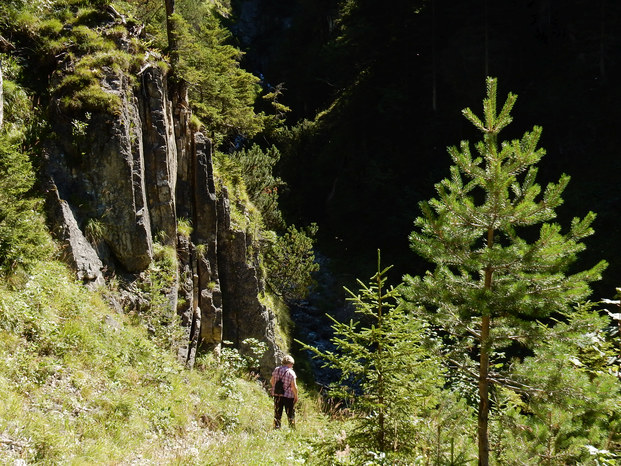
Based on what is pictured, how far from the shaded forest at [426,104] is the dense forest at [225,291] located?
1.13 m

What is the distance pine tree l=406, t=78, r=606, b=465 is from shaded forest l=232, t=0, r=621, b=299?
2088cm

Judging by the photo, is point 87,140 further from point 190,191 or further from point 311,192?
point 311,192

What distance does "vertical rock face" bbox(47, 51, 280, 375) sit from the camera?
8.50 meters

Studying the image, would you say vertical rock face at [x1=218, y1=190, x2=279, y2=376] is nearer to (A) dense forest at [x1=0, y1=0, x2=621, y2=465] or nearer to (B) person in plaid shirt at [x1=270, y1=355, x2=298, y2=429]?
(A) dense forest at [x1=0, y1=0, x2=621, y2=465]

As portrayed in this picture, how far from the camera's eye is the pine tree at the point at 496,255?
154 inches

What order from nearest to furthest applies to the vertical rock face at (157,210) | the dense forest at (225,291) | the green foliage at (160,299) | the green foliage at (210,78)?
1. the dense forest at (225,291)
2. the vertical rock face at (157,210)
3. the green foliage at (160,299)
4. the green foliage at (210,78)

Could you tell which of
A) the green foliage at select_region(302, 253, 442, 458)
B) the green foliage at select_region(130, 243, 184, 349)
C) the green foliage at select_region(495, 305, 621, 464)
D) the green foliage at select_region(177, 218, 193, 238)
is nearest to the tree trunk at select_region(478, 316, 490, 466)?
the green foliage at select_region(495, 305, 621, 464)

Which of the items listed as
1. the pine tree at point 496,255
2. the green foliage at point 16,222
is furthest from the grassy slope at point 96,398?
the pine tree at point 496,255

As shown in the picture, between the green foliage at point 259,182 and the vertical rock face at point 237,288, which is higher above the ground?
the green foliage at point 259,182

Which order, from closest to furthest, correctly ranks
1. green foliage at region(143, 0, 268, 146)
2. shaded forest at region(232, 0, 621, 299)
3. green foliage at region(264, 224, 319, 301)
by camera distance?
green foliage at region(143, 0, 268, 146), green foliage at region(264, 224, 319, 301), shaded forest at region(232, 0, 621, 299)

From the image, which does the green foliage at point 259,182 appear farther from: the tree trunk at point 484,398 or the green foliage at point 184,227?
the tree trunk at point 484,398

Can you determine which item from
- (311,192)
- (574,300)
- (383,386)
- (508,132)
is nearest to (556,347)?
(574,300)

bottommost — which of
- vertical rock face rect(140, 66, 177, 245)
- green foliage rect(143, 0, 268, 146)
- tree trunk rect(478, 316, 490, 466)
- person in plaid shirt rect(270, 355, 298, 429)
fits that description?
person in plaid shirt rect(270, 355, 298, 429)

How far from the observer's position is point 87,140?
344 inches
